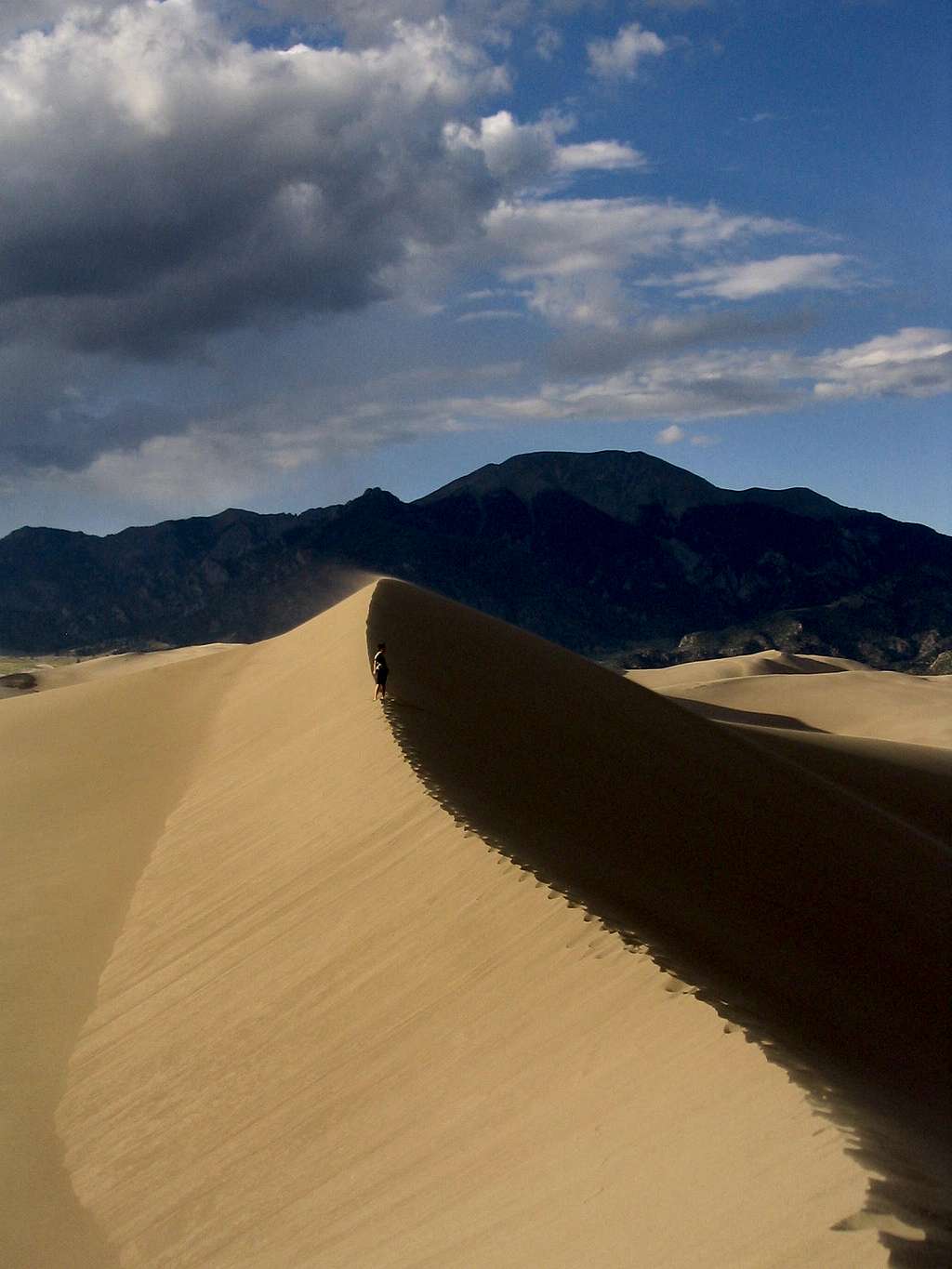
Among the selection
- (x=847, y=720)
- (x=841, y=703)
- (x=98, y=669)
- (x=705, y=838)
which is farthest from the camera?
(x=98, y=669)

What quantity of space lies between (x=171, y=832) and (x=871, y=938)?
8393mm

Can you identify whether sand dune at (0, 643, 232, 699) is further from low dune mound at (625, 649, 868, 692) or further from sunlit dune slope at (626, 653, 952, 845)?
sunlit dune slope at (626, 653, 952, 845)

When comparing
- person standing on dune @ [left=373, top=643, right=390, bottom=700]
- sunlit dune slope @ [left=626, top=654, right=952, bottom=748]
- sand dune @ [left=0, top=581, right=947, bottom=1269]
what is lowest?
sunlit dune slope @ [left=626, top=654, right=952, bottom=748]

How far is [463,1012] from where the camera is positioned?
25.2ft

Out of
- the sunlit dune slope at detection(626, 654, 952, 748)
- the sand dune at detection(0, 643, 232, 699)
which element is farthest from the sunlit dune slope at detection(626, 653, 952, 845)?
the sand dune at detection(0, 643, 232, 699)

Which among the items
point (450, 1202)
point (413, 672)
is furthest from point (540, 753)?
point (450, 1202)

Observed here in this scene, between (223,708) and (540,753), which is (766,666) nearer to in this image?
(223,708)

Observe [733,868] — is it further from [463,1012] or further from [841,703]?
[841,703]

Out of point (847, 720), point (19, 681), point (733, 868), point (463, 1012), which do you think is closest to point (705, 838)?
point (733, 868)

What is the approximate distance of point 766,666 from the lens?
311 ft

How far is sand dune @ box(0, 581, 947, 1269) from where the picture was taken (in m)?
5.30

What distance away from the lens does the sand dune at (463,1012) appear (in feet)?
17.4

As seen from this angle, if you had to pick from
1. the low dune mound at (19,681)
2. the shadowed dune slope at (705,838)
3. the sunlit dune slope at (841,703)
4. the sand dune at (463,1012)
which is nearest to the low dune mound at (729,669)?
the sunlit dune slope at (841,703)

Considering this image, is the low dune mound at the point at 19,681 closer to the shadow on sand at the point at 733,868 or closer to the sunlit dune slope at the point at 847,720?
the sunlit dune slope at the point at 847,720
